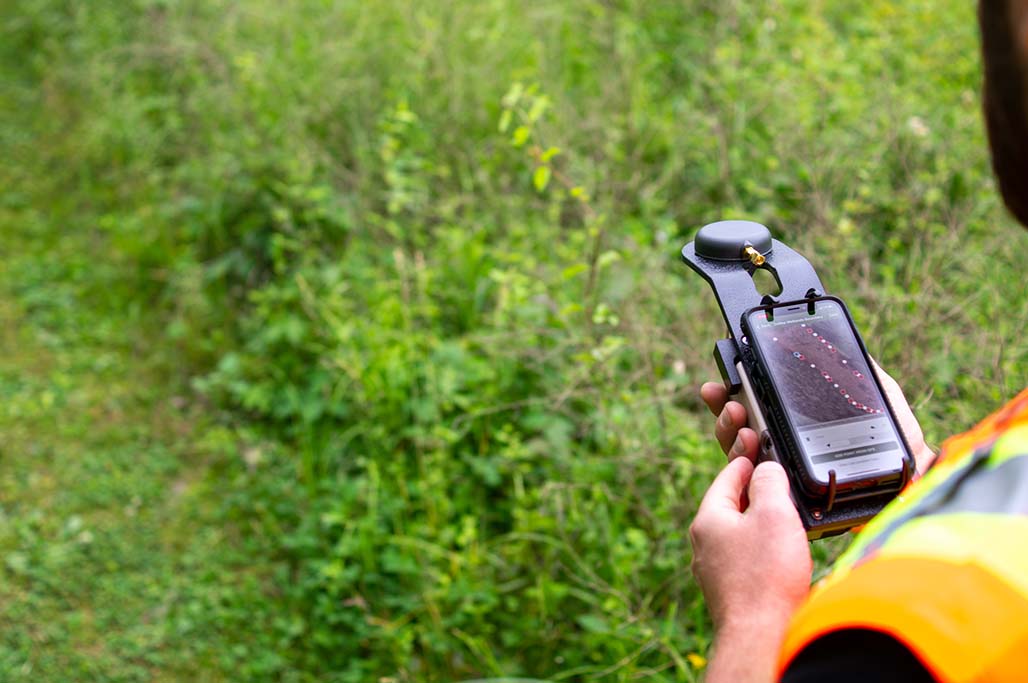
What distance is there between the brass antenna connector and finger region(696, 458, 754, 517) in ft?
0.96

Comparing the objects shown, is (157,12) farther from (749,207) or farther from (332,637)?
(332,637)

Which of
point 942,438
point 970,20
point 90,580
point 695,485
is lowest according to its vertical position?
point 90,580

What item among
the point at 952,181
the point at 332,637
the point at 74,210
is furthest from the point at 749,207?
the point at 74,210

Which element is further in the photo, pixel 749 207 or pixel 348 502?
pixel 749 207

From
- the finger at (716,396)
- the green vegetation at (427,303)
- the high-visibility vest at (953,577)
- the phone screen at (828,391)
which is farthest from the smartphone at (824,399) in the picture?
the green vegetation at (427,303)

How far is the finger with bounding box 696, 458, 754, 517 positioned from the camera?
1.10 metres

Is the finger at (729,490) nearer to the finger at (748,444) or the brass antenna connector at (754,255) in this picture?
the finger at (748,444)

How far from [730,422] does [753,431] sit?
0.05 meters

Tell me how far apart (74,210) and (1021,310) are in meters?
3.53

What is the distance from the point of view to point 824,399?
3.86ft

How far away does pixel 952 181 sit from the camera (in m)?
3.08

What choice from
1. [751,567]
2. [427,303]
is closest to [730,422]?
[751,567]

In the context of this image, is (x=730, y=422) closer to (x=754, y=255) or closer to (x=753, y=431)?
(x=753, y=431)

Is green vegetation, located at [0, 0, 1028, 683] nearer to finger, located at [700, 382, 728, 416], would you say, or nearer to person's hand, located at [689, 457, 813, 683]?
finger, located at [700, 382, 728, 416]
